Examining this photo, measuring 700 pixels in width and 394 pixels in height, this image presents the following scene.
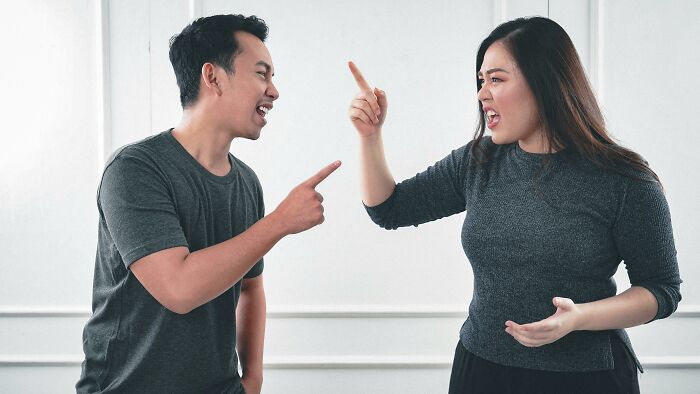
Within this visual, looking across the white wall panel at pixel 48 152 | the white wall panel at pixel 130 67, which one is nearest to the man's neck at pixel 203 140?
the white wall panel at pixel 130 67

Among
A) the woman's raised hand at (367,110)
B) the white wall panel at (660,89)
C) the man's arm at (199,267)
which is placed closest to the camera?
the man's arm at (199,267)

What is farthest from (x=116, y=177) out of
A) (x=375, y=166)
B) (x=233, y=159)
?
(x=375, y=166)

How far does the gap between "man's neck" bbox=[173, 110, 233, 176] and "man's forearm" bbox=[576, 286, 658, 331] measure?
0.83m

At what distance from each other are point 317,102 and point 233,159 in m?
0.80

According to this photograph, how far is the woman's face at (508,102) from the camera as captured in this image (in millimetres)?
1307

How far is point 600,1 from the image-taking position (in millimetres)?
2111

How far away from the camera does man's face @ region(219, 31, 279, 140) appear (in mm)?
1343

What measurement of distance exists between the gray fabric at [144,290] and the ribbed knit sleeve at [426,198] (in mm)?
437

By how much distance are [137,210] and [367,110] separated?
1.97 feet

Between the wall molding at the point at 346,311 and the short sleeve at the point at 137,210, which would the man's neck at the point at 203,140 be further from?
the wall molding at the point at 346,311

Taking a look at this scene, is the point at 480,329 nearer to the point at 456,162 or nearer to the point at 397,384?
the point at 456,162

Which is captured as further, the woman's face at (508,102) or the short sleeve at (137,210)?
the woman's face at (508,102)

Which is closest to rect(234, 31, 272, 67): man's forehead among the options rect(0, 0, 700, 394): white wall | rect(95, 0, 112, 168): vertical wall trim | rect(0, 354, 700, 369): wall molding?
rect(0, 0, 700, 394): white wall

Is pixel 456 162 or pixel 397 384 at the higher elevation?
pixel 456 162
